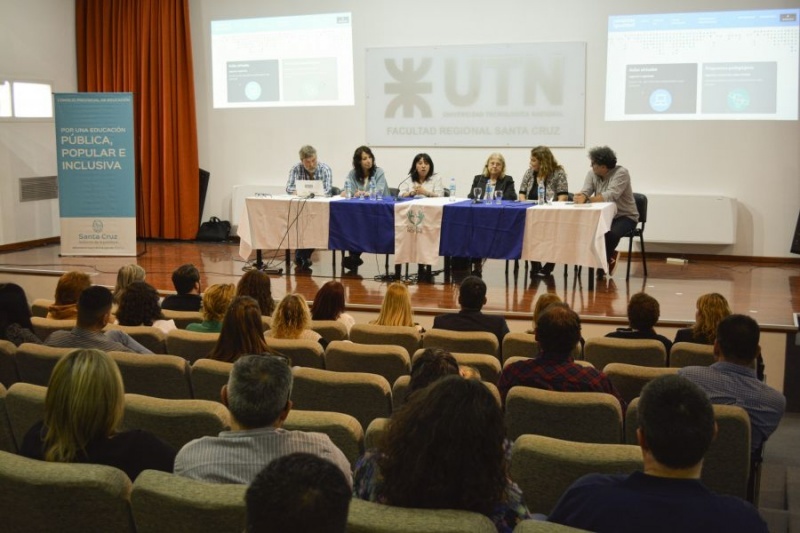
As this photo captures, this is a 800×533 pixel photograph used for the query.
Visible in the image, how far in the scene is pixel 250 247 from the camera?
798 centimetres

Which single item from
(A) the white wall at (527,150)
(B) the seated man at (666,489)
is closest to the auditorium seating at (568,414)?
(B) the seated man at (666,489)

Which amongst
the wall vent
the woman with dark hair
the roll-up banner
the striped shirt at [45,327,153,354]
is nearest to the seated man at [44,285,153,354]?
the striped shirt at [45,327,153,354]

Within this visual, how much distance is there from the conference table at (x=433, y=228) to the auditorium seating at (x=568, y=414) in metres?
4.19

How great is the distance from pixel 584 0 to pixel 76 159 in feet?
18.1

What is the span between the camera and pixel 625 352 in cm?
Answer: 390

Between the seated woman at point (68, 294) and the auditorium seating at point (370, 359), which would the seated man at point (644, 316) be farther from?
the seated woman at point (68, 294)

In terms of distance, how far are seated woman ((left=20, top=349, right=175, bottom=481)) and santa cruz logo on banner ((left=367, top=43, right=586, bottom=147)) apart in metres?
7.77

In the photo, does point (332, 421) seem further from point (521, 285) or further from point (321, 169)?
point (321, 169)

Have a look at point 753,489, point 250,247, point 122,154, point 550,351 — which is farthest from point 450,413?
point 122,154

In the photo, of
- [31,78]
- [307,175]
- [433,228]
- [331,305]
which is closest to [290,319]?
[331,305]

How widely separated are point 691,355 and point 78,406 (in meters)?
2.65

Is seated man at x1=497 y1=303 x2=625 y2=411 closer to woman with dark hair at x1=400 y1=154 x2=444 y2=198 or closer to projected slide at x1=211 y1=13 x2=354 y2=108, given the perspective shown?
woman with dark hair at x1=400 y1=154 x2=444 y2=198

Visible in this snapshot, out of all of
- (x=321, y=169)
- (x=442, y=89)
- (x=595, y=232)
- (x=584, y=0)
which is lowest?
(x=595, y=232)

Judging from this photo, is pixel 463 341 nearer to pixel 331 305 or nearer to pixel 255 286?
pixel 331 305
